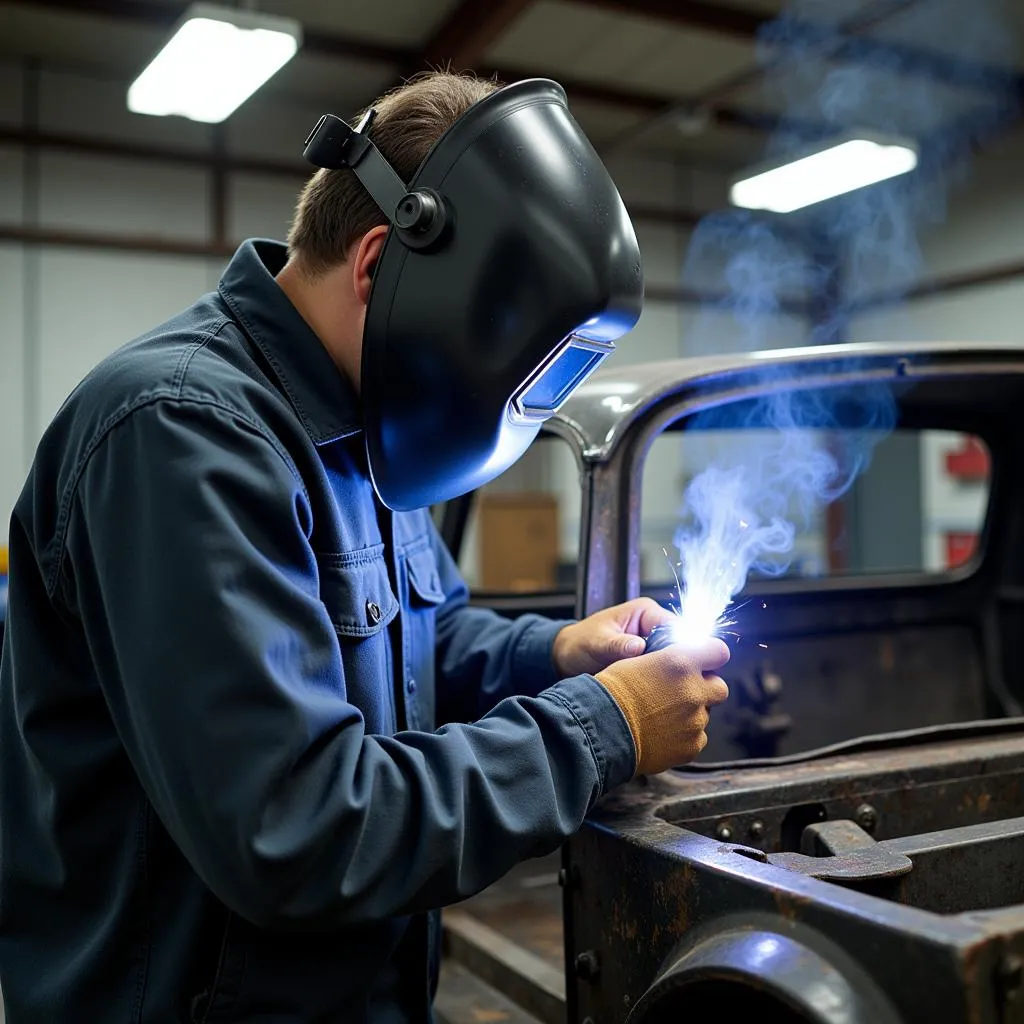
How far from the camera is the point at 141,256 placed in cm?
948

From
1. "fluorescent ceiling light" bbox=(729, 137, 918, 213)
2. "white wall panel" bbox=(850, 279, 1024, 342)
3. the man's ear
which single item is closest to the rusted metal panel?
the man's ear

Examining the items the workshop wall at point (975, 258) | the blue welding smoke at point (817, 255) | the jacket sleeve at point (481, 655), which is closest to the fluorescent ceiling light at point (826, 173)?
the blue welding smoke at point (817, 255)

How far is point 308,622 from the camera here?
49.4 inches

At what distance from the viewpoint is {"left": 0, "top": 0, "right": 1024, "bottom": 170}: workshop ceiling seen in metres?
7.77

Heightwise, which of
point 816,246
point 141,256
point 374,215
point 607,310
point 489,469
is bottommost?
point 489,469

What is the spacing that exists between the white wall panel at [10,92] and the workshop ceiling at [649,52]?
0.36ft

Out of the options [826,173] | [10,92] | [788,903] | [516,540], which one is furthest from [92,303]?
[788,903]

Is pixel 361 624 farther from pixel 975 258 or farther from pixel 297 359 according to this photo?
pixel 975 258

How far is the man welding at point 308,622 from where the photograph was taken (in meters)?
1.18

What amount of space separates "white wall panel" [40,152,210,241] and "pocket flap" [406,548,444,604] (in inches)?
327

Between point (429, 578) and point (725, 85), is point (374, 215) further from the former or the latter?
point (725, 85)

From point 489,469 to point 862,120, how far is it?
32.1 ft

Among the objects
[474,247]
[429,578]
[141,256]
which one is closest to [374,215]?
[474,247]

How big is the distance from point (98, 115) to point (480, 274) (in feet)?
29.8
